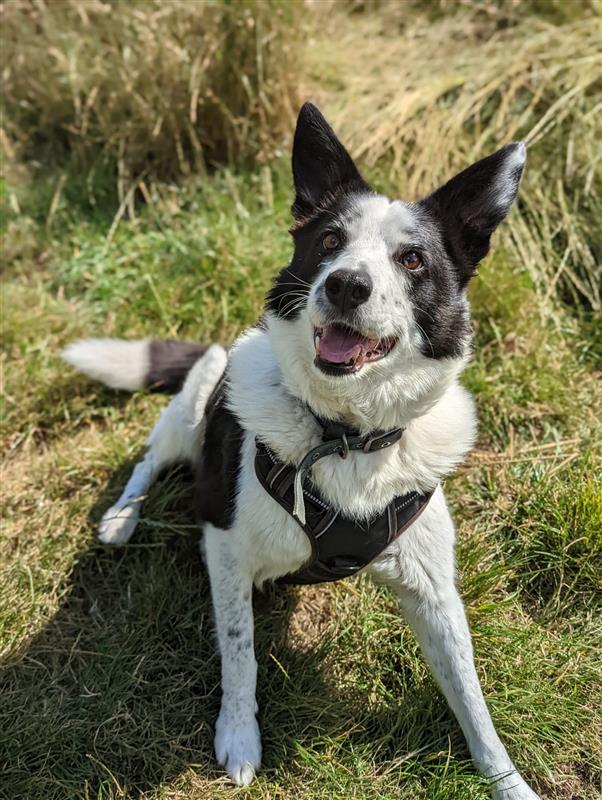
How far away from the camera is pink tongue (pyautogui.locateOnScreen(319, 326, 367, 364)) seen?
2039 mm

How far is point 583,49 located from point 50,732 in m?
4.54

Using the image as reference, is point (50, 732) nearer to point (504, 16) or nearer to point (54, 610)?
point (54, 610)

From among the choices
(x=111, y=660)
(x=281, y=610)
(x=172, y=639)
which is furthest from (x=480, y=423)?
(x=111, y=660)

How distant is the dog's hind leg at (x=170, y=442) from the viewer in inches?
114

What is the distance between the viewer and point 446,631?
87.6 inches

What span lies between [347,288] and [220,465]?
2.63 ft

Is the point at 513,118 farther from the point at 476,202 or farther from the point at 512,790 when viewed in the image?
the point at 512,790

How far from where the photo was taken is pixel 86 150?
4656mm

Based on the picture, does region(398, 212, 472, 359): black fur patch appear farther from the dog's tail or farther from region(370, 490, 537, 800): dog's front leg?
the dog's tail

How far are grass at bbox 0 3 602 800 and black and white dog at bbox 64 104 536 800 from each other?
190mm

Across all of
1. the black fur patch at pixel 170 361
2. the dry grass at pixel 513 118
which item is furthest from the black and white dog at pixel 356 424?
the dry grass at pixel 513 118

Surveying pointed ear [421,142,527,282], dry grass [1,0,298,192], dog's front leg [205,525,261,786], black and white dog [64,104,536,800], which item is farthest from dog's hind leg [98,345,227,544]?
dry grass [1,0,298,192]

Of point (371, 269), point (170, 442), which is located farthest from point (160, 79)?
point (371, 269)

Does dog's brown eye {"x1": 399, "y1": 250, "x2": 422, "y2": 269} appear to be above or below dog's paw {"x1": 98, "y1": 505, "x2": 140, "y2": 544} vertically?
above
